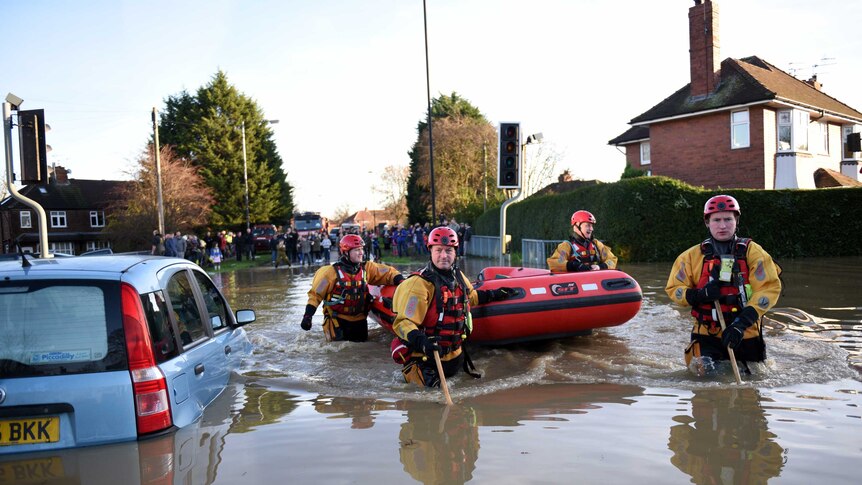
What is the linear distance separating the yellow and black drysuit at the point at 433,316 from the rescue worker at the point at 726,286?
1.83 m

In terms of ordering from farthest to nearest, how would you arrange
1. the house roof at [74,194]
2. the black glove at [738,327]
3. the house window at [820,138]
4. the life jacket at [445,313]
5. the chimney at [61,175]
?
the chimney at [61,175] < the house roof at [74,194] < the house window at [820,138] < the life jacket at [445,313] < the black glove at [738,327]

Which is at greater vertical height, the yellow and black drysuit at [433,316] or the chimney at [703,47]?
the chimney at [703,47]

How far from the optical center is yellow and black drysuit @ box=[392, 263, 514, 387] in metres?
5.55

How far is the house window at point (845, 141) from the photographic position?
31.3 m

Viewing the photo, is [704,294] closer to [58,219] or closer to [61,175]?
[58,219]

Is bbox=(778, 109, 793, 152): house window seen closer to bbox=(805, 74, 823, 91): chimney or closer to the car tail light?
bbox=(805, 74, 823, 91): chimney

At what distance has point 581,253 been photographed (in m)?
9.05

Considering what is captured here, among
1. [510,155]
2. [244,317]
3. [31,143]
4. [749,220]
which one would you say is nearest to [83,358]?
[244,317]

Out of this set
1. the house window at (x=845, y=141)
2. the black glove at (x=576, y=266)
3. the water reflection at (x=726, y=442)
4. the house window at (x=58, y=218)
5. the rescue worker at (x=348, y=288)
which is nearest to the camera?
the water reflection at (x=726, y=442)

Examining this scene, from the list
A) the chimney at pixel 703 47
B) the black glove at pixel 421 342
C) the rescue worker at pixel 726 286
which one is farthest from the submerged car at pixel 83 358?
the chimney at pixel 703 47

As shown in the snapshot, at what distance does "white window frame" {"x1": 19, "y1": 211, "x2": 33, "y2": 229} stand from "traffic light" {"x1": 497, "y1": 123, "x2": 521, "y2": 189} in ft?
172

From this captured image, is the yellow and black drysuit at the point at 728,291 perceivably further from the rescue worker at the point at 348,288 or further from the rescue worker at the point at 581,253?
the rescue worker at the point at 348,288

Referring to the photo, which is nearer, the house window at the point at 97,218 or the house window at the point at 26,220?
the house window at the point at 26,220

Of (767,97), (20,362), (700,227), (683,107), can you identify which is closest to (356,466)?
(20,362)
